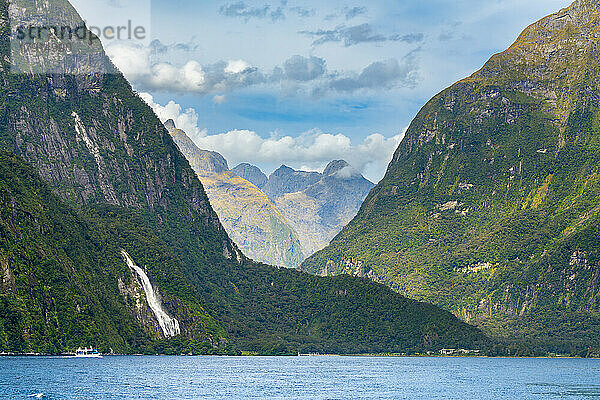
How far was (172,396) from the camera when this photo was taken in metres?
170

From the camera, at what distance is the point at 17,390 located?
16088 centimetres

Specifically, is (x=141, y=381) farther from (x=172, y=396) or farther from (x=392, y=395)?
(x=392, y=395)

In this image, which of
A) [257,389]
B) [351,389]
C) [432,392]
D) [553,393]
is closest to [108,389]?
[257,389]

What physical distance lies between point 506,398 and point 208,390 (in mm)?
58683

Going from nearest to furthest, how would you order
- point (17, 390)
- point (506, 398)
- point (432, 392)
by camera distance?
1. point (17, 390)
2. point (506, 398)
3. point (432, 392)

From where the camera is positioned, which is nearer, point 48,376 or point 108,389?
point 108,389

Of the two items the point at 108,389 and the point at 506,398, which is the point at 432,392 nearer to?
the point at 506,398

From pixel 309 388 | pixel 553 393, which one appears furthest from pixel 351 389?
pixel 553 393

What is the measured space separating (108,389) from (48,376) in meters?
22.8

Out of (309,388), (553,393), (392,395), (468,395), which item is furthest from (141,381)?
(553,393)

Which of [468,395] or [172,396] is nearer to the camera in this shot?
[172,396]

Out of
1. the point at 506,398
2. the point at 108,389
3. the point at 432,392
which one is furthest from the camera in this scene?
the point at 432,392

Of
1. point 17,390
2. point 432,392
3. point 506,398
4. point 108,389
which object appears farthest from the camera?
point 432,392

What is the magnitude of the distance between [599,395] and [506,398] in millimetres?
19826
